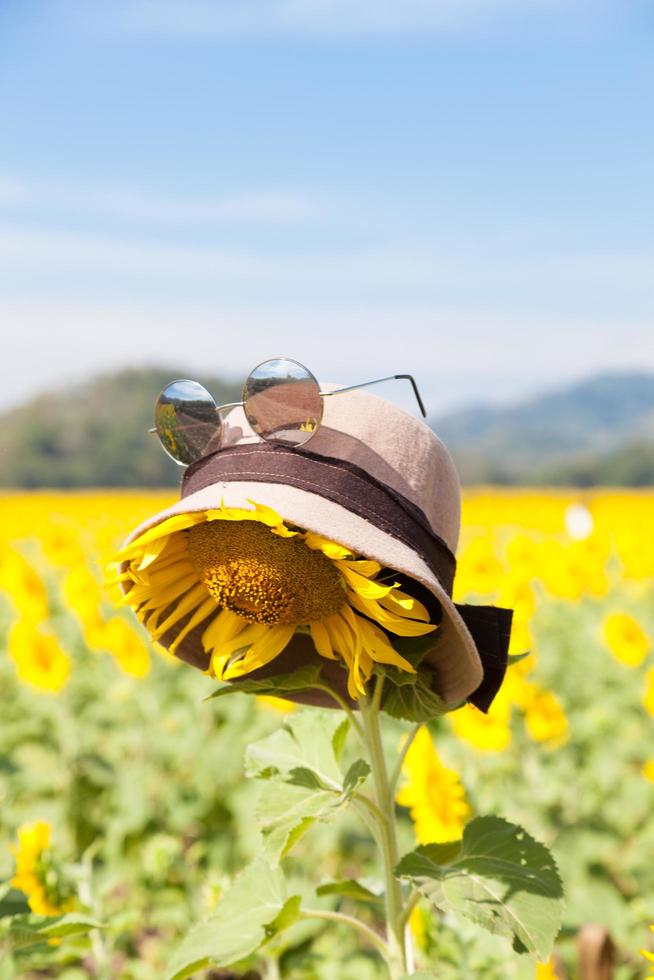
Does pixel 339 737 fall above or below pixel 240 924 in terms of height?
above

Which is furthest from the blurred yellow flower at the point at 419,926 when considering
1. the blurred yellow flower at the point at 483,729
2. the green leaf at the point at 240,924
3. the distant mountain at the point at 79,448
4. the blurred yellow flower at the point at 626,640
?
the distant mountain at the point at 79,448

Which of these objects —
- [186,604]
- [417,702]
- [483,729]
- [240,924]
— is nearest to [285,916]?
[240,924]

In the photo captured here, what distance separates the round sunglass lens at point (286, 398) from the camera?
1.22 m

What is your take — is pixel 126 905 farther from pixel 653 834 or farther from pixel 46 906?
pixel 653 834

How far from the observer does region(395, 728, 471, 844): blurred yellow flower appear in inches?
93.2

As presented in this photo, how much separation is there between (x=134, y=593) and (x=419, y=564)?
39 cm

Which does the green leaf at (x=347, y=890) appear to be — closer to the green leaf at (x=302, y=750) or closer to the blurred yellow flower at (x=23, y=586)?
the green leaf at (x=302, y=750)

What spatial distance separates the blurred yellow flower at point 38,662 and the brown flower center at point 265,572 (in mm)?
3248

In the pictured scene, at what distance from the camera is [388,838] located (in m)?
1.36

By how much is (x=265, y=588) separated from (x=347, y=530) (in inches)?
5.4

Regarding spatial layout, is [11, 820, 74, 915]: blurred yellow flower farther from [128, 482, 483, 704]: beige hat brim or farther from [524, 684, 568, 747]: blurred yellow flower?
[524, 684, 568, 747]: blurred yellow flower

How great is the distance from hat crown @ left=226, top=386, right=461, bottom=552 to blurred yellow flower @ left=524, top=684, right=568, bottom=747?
2480mm

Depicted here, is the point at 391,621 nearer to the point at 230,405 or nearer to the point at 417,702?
the point at 417,702

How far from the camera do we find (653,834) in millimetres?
3453
